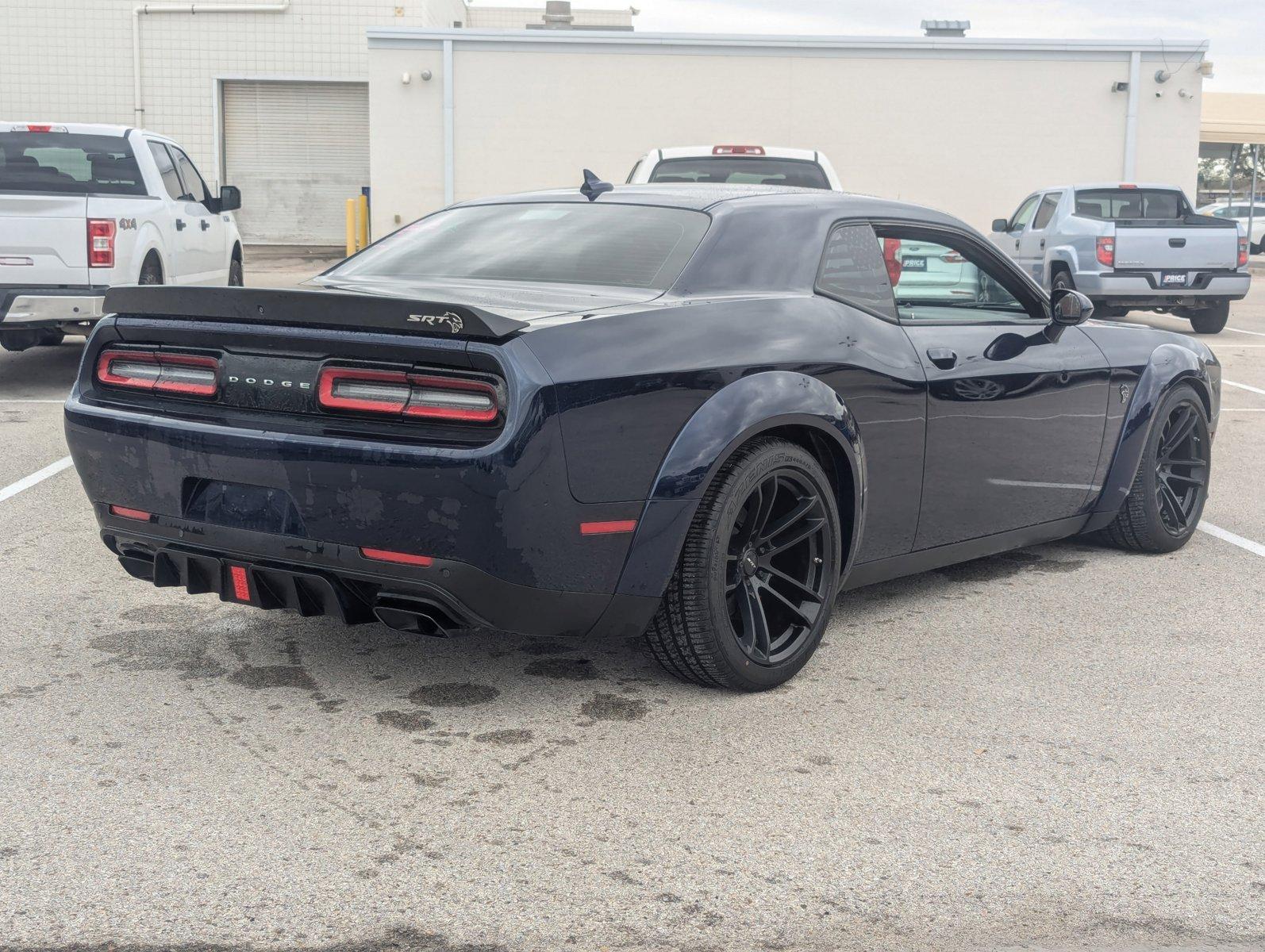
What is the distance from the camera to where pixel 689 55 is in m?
23.8

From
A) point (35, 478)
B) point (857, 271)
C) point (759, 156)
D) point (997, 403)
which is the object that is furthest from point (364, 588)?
point (759, 156)

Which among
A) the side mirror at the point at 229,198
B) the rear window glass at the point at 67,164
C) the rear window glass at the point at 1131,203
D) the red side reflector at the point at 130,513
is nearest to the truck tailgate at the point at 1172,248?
the rear window glass at the point at 1131,203

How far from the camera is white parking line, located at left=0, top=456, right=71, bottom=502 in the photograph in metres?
6.95

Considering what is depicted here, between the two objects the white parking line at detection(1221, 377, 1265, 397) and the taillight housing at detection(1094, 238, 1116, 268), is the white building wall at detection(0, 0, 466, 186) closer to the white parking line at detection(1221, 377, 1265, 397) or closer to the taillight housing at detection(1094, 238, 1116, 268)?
the taillight housing at detection(1094, 238, 1116, 268)

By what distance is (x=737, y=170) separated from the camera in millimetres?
10352

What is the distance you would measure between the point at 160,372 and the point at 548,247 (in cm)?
127

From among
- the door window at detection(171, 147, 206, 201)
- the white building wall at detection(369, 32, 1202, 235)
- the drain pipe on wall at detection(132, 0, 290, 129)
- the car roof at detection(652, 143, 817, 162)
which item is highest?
the drain pipe on wall at detection(132, 0, 290, 129)

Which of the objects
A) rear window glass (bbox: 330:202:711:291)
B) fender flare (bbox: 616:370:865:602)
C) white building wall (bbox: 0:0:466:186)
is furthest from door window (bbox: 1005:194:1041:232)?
white building wall (bbox: 0:0:466:186)

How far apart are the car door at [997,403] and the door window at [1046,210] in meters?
12.6

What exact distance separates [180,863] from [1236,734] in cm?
274

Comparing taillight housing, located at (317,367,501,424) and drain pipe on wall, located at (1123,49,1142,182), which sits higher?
drain pipe on wall, located at (1123,49,1142,182)

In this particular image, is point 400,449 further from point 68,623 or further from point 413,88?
point 413,88

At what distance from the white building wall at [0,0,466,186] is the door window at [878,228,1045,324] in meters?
26.3

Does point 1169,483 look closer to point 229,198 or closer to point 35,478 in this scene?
point 35,478
